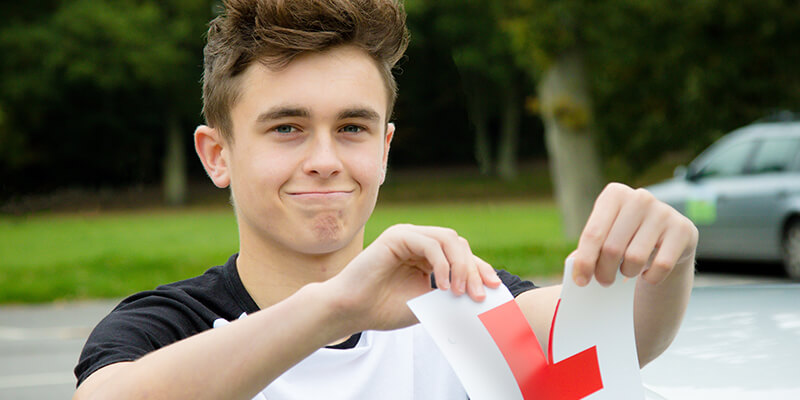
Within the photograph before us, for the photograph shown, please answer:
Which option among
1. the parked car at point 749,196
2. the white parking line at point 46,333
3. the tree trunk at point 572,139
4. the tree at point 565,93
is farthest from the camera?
the tree trunk at point 572,139

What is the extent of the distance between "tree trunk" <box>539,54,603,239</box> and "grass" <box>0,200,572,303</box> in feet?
2.00

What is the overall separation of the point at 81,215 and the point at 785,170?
28.0 metres

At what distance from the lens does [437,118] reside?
45.2 m

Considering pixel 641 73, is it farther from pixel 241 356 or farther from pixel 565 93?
pixel 241 356

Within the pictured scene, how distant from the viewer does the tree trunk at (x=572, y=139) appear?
1423cm

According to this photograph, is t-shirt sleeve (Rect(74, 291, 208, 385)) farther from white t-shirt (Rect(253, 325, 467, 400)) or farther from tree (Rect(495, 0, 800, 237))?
tree (Rect(495, 0, 800, 237))

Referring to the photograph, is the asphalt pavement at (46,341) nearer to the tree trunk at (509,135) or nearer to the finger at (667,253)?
the finger at (667,253)

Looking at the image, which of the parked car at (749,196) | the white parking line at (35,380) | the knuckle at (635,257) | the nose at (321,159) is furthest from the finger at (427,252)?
the parked car at (749,196)

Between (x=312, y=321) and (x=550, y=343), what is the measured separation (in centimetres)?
34

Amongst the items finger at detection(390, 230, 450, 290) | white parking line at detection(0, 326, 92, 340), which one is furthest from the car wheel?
finger at detection(390, 230, 450, 290)

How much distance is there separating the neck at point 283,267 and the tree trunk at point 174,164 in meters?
38.9

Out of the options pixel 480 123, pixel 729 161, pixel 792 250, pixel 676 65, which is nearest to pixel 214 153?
pixel 792 250

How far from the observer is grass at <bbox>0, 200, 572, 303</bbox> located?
11305 mm

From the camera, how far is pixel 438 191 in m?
40.4
